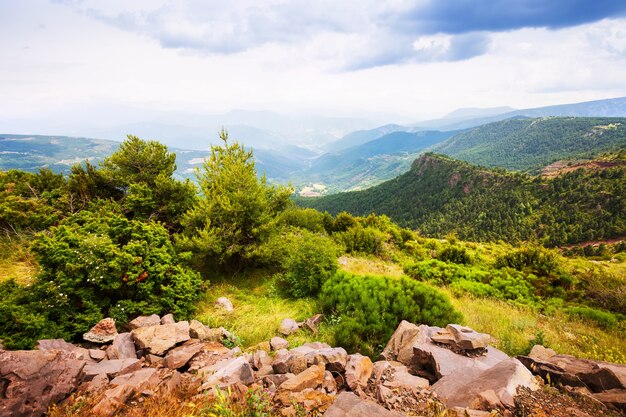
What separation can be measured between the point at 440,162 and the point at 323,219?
10304cm

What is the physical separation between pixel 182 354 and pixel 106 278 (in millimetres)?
3561

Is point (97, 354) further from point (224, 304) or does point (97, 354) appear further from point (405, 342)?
point (405, 342)

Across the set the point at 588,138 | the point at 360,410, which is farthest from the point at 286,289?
the point at 588,138

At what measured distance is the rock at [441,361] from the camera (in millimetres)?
5078

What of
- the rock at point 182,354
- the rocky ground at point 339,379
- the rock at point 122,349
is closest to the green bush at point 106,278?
the rocky ground at point 339,379

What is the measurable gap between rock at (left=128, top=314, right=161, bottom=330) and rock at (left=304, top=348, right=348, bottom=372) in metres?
4.44

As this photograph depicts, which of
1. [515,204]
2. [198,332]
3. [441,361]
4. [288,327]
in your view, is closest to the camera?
[441,361]

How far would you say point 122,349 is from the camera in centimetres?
609

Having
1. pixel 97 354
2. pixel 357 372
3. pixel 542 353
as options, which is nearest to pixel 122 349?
pixel 97 354

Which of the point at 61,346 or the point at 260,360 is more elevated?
the point at 61,346

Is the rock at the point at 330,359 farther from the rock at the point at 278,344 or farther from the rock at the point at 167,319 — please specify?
the rock at the point at 167,319

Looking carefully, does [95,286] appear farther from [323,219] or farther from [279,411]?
[323,219]

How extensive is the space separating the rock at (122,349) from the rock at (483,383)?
6.17 meters

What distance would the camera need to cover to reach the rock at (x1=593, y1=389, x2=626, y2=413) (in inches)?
150
